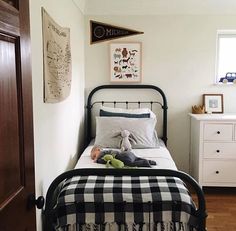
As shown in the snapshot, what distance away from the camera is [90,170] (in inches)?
66.1

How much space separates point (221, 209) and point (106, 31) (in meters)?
2.27

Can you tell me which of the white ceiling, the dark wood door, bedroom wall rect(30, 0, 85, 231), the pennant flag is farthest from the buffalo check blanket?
the white ceiling

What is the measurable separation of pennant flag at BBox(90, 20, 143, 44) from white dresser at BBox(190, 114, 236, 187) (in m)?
1.25

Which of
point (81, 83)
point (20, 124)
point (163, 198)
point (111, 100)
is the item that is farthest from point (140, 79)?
point (20, 124)

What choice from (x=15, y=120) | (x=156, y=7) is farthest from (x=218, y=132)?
(x=15, y=120)

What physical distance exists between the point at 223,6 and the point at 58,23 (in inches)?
81.7

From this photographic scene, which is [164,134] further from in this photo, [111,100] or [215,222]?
[215,222]

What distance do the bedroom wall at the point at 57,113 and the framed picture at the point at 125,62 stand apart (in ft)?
1.22

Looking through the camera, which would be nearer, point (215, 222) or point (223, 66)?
point (215, 222)

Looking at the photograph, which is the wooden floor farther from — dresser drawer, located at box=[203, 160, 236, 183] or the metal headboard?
the metal headboard

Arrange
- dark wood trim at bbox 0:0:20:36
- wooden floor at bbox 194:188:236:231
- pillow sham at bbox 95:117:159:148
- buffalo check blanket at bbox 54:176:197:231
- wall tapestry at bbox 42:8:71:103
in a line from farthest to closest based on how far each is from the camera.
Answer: pillow sham at bbox 95:117:159:148, wooden floor at bbox 194:188:236:231, wall tapestry at bbox 42:8:71:103, buffalo check blanket at bbox 54:176:197:231, dark wood trim at bbox 0:0:20:36

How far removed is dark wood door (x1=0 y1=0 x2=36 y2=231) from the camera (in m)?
0.93

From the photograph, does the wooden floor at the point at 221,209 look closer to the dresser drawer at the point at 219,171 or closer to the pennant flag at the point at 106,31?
the dresser drawer at the point at 219,171

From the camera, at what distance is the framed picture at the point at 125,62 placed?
363 cm
